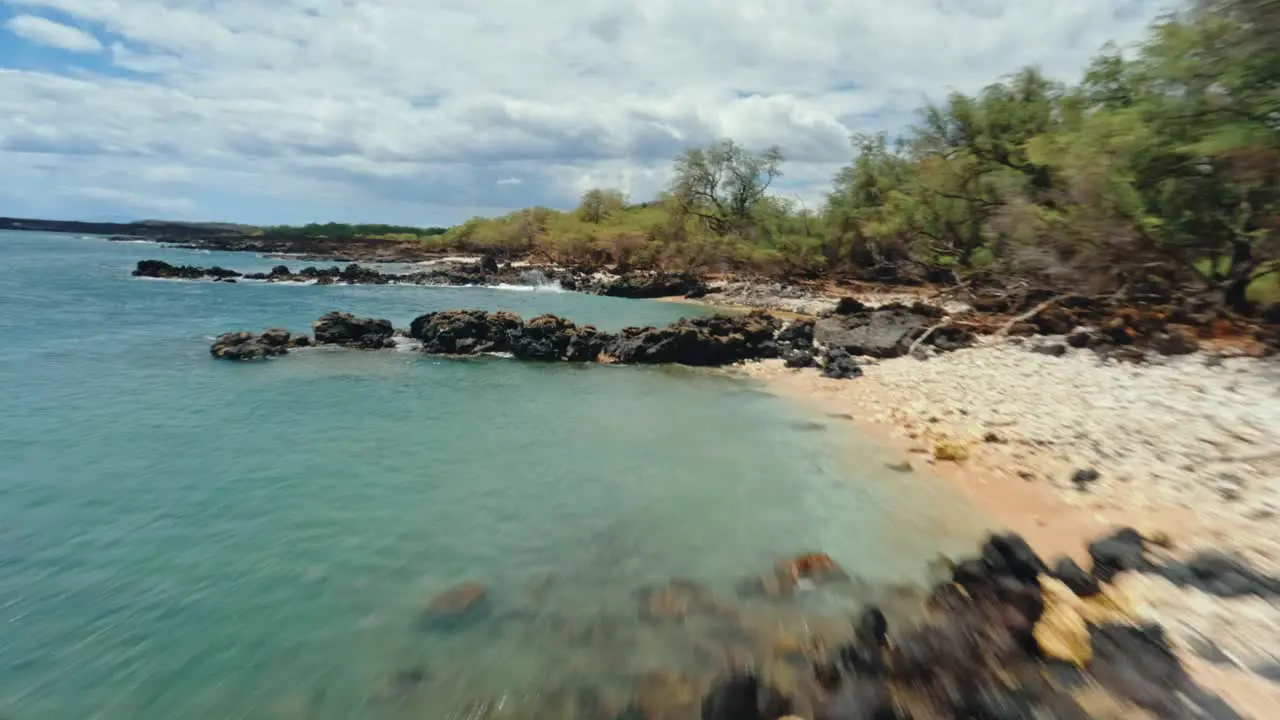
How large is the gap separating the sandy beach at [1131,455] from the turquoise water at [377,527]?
1253 millimetres

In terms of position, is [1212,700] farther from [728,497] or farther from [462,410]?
[462,410]

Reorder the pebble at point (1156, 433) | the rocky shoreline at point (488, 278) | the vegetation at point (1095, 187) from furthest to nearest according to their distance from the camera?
the rocky shoreline at point (488, 278), the vegetation at point (1095, 187), the pebble at point (1156, 433)

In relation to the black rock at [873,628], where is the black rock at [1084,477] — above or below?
above

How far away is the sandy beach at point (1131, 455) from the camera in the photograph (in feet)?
20.9

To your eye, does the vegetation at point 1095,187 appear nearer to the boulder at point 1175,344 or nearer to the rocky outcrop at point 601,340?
the boulder at point 1175,344

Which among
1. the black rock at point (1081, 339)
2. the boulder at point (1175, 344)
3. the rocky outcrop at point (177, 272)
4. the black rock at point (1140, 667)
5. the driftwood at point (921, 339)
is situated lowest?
the rocky outcrop at point (177, 272)

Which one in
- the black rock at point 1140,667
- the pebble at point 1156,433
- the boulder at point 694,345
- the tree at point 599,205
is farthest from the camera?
the tree at point 599,205

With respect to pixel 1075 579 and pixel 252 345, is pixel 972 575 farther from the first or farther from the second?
pixel 252 345

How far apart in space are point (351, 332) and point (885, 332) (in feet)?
63.7

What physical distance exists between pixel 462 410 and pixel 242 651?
32.7ft

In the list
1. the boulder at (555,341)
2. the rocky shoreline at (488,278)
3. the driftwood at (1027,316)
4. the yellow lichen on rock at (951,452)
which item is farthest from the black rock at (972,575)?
the rocky shoreline at (488,278)

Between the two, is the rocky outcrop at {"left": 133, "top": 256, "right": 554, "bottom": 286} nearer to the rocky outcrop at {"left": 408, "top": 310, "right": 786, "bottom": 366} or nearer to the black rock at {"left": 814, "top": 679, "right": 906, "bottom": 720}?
the rocky outcrop at {"left": 408, "top": 310, "right": 786, "bottom": 366}

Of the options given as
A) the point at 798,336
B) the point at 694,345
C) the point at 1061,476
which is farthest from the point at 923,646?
the point at 798,336

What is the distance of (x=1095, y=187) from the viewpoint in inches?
789
